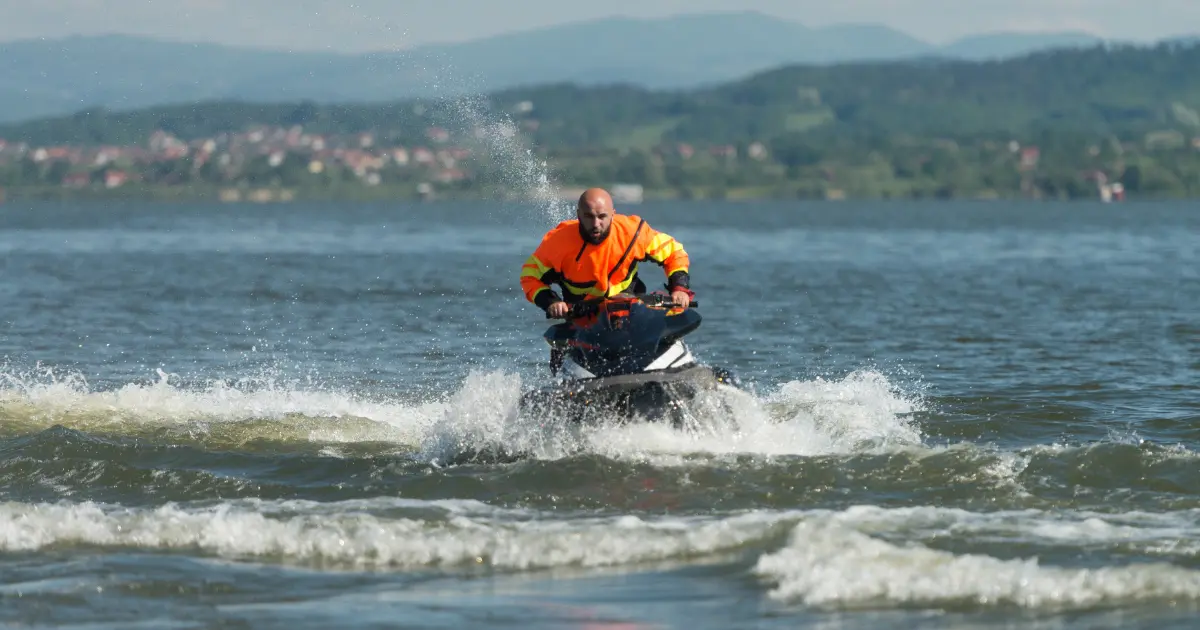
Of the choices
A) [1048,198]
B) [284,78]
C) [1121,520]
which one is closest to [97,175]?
[284,78]

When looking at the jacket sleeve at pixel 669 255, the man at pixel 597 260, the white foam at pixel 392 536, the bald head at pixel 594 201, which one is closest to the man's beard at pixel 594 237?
the man at pixel 597 260

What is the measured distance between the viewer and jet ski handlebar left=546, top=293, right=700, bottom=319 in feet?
42.8

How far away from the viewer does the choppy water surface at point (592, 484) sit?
30.5 feet

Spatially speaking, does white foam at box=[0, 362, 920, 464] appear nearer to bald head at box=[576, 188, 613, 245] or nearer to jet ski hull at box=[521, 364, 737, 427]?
jet ski hull at box=[521, 364, 737, 427]

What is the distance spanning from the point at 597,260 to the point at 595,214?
46 centimetres

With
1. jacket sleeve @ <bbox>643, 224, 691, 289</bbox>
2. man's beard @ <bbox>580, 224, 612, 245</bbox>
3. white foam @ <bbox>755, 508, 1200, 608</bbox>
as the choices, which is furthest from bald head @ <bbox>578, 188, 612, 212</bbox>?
white foam @ <bbox>755, 508, 1200, 608</bbox>

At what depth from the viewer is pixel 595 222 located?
508 inches

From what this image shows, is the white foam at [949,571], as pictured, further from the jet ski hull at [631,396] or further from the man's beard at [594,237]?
the man's beard at [594,237]

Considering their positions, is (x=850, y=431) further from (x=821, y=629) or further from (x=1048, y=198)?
(x=1048, y=198)

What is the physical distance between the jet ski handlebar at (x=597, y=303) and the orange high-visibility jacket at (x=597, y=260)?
0.07 m

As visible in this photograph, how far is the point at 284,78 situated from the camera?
34.1 metres

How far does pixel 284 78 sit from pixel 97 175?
58.4 feet

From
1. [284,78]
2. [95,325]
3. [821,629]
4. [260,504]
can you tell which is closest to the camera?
[821,629]

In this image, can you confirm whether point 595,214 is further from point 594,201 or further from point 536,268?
point 536,268
